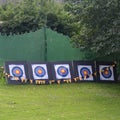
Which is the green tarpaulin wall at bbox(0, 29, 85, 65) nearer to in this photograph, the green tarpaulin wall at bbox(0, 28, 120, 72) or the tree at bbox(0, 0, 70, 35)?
the green tarpaulin wall at bbox(0, 28, 120, 72)

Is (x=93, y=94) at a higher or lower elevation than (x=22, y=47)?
lower

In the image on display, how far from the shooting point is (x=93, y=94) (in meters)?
16.5

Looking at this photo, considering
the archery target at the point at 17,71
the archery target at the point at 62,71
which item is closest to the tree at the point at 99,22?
the archery target at the point at 62,71

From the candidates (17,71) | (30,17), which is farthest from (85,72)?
(30,17)

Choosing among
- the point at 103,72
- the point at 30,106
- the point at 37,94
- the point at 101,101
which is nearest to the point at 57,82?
the point at 103,72

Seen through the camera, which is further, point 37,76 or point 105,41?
point 37,76

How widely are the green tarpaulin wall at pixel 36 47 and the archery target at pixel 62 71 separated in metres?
0.90

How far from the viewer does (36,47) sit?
20.7 meters

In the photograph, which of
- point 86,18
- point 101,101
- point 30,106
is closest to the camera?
point 30,106

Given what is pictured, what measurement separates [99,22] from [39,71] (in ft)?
11.9

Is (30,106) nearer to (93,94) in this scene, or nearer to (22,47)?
(93,94)

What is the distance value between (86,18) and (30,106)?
5388mm

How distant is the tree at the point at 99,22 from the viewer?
54.1 ft

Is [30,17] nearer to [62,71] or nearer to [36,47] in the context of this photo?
[36,47]
